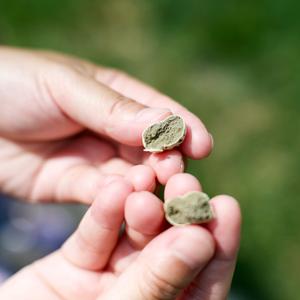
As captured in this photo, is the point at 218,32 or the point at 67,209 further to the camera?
the point at 218,32

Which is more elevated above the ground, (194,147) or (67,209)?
(194,147)

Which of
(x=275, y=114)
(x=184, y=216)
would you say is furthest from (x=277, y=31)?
(x=184, y=216)

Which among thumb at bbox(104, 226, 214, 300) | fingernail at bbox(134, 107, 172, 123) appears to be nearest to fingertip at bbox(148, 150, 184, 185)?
fingernail at bbox(134, 107, 172, 123)

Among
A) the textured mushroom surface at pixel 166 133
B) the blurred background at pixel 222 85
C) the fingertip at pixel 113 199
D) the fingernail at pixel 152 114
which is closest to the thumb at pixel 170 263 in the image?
the fingertip at pixel 113 199

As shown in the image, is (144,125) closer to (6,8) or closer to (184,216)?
(184,216)

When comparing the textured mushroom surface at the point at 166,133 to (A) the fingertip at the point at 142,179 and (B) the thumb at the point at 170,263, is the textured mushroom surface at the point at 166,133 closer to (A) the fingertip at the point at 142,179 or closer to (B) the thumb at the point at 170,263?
(A) the fingertip at the point at 142,179

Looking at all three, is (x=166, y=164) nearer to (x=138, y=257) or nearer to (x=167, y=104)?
(x=138, y=257)

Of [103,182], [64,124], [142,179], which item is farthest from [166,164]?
[64,124]
